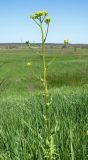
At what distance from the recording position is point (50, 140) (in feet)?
8.43

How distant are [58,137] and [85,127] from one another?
0.42m

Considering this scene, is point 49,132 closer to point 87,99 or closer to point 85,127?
point 85,127

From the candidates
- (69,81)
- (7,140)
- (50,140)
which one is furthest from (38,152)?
(69,81)

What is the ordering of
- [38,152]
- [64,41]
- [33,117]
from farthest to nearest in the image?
[33,117] → [38,152] → [64,41]

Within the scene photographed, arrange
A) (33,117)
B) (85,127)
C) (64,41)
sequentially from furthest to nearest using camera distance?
(33,117) → (85,127) → (64,41)

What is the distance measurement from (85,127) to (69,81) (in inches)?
860

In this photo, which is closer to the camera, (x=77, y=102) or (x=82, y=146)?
(x=82, y=146)

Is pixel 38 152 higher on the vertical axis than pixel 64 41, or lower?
lower

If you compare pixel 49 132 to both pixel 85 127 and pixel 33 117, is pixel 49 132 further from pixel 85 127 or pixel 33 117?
pixel 33 117

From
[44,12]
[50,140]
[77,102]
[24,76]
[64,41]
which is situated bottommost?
[24,76]

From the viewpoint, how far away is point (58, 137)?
366 centimetres

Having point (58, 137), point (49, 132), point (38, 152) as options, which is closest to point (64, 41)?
point (49, 132)

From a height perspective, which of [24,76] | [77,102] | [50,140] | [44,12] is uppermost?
[44,12]

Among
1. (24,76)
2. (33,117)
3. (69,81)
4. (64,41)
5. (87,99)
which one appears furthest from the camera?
(24,76)
